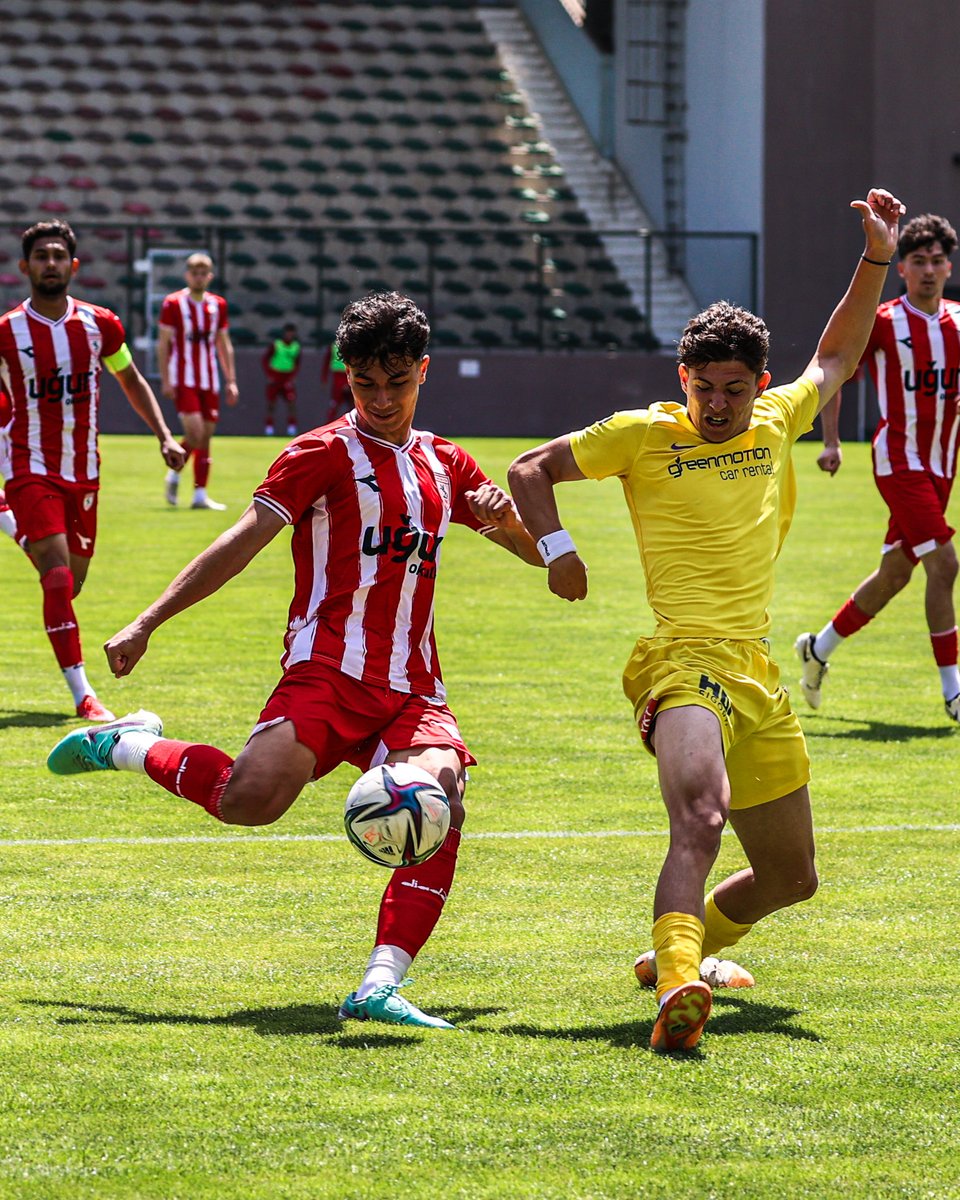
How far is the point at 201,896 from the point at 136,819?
45.9 inches

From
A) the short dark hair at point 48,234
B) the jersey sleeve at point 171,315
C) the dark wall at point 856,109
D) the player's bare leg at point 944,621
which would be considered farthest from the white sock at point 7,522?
the dark wall at point 856,109

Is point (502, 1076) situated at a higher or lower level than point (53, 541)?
lower

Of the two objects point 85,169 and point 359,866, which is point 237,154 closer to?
point 85,169

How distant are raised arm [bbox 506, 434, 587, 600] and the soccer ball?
2.26ft

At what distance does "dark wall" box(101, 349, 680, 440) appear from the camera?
1266 inches

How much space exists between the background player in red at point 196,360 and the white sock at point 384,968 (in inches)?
569

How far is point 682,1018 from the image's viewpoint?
4016 millimetres

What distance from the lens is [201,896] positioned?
18.2ft

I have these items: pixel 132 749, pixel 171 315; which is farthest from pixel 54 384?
pixel 171 315

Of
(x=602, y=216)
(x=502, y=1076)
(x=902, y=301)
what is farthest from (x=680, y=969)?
(x=602, y=216)

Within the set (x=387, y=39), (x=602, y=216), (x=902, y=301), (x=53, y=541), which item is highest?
(x=387, y=39)

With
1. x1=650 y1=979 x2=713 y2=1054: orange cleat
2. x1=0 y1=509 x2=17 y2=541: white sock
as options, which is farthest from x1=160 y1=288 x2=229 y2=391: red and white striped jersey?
x1=650 y1=979 x2=713 y2=1054: orange cleat

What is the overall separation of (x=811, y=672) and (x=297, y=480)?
5116 millimetres

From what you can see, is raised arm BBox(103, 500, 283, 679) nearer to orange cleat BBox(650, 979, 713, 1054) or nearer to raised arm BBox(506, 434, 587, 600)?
raised arm BBox(506, 434, 587, 600)
